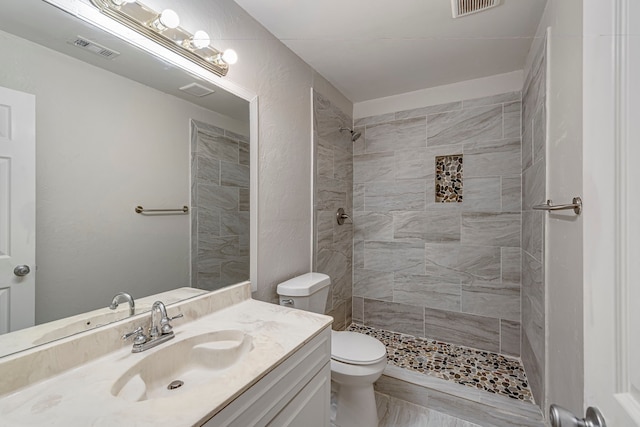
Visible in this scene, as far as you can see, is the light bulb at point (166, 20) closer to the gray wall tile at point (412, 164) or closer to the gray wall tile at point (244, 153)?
the gray wall tile at point (244, 153)

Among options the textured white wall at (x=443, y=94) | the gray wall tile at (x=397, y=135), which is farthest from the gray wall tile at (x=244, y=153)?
the textured white wall at (x=443, y=94)

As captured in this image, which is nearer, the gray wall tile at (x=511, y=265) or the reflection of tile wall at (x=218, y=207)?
the reflection of tile wall at (x=218, y=207)

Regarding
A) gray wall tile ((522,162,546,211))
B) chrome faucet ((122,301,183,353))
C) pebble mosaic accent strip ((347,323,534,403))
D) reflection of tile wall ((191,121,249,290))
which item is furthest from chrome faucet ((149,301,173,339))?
gray wall tile ((522,162,546,211))

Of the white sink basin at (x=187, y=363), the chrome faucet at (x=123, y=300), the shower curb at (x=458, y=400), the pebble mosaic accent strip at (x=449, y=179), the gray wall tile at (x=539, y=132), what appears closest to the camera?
the white sink basin at (x=187, y=363)

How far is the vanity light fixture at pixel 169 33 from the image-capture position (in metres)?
0.95

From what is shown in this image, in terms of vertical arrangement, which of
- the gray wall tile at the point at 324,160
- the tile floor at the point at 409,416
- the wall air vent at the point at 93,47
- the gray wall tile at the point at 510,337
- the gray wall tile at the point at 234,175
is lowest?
the tile floor at the point at 409,416

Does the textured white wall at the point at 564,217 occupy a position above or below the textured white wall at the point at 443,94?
below

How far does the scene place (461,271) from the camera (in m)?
2.32

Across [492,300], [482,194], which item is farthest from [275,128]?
[492,300]

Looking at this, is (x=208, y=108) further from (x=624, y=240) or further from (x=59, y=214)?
(x=624, y=240)

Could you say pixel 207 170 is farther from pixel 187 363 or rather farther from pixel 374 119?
pixel 374 119

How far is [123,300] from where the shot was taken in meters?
0.98

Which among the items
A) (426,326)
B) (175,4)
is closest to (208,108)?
(175,4)

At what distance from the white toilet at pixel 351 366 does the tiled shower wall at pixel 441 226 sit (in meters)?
0.97
